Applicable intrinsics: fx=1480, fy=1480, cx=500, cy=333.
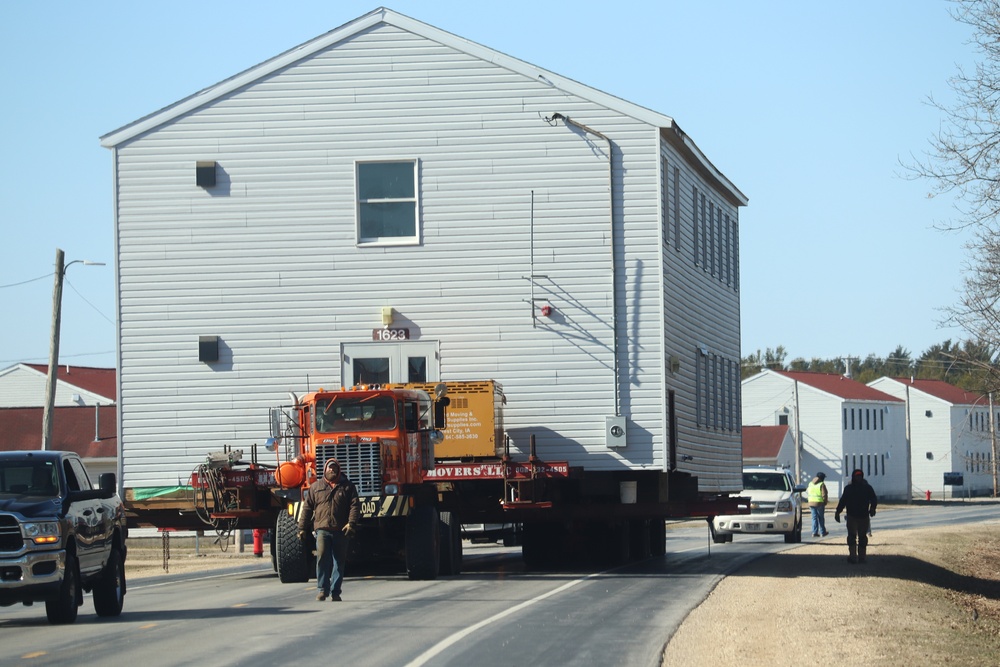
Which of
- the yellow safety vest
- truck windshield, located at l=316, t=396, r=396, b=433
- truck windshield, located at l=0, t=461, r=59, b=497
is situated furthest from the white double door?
the yellow safety vest

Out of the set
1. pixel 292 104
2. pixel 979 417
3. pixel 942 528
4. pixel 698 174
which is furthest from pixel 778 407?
pixel 292 104

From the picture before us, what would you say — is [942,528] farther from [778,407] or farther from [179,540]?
[778,407]

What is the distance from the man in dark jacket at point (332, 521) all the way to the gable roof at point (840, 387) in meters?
80.8

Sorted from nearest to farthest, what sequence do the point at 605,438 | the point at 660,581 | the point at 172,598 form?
the point at 172,598, the point at 660,581, the point at 605,438

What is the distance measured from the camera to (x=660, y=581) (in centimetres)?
2277

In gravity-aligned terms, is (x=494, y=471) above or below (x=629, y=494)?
above

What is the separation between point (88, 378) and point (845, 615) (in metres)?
65.3

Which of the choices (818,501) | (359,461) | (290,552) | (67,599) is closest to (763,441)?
(818,501)

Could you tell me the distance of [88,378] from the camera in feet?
255

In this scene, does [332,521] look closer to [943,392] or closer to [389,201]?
[389,201]

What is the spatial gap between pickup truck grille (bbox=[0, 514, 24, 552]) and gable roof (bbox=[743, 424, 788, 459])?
7440cm

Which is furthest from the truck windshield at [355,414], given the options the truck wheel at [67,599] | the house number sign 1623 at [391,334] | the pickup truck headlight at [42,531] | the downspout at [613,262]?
the pickup truck headlight at [42,531]

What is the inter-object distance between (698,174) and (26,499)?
56.9ft

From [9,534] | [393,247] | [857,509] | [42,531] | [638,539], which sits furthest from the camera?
[638,539]
